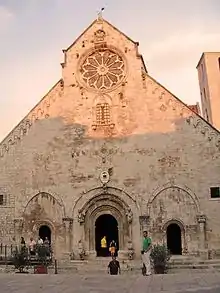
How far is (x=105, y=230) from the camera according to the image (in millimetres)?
26188

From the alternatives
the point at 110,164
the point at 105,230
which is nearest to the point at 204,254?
the point at 105,230

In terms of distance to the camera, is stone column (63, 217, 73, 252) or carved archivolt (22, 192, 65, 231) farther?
carved archivolt (22, 192, 65, 231)

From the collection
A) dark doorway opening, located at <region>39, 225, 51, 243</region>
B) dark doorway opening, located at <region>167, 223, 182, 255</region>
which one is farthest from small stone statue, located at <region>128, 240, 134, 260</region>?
dark doorway opening, located at <region>39, 225, 51, 243</region>

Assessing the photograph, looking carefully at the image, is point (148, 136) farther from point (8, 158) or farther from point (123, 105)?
point (8, 158)

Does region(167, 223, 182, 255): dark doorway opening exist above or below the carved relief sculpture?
below

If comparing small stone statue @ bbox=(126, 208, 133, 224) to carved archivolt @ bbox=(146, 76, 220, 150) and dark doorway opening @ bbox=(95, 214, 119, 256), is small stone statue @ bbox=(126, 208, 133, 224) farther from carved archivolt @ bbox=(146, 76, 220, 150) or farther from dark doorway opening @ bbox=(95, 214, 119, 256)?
carved archivolt @ bbox=(146, 76, 220, 150)

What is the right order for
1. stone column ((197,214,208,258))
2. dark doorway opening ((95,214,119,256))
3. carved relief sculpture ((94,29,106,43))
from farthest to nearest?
carved relief sculpture ((94,29,106,43)) < dark doorway opening ((95,214,119,256)) < stone column ((197,214,208,258))

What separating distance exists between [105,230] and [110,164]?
4435mm

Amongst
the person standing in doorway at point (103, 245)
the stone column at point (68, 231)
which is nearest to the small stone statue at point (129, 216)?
the person standing in doorway at point (103, 245)

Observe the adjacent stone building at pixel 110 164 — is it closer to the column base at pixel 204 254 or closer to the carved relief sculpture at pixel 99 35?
the column base at pixel 204 254

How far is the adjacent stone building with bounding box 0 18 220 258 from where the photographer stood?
77.3 feet

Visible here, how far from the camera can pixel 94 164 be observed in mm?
24781

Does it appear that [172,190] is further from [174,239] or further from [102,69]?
[102,69]

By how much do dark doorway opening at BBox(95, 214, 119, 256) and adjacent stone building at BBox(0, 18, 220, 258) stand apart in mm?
83
